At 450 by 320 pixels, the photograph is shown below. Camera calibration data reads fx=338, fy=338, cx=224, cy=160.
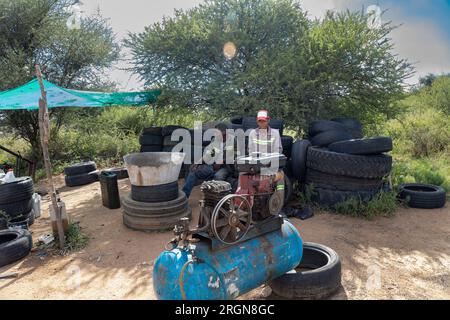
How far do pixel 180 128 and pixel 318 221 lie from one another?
4753 mm

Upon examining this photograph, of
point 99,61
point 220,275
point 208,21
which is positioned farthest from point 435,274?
point 99,61

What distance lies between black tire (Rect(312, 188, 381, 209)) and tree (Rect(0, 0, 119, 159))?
10779 mm

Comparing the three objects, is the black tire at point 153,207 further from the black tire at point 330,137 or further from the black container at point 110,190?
the black tire at point 330,137

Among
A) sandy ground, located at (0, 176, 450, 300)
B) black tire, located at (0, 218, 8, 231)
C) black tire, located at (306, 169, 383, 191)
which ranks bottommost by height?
sandy ground, located at (0, 176, 450, 300)

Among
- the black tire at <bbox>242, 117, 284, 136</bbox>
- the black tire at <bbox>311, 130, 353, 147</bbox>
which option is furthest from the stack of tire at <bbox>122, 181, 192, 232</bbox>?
the black tire at <bbox>311, 130, 353, 147</bbox>

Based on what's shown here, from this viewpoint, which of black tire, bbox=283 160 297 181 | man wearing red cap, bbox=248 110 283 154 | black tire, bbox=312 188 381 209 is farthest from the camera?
black tire, bbox=283 160 297 181

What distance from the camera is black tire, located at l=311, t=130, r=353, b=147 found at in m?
6.77

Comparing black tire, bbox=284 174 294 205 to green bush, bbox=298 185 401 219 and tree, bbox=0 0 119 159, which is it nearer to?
green bush, bbox=298 185 401 219

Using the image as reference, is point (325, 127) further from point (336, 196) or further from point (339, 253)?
point (339, 253)

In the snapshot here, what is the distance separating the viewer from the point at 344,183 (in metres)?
6.12

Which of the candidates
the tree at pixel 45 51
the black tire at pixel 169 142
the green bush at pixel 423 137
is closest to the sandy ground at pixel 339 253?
the black tire at pixel 169 142

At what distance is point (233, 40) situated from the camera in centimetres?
888

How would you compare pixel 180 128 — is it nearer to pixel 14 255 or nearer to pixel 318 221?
pixel 318 221

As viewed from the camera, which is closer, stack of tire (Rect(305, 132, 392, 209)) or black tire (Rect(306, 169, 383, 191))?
stack of tire (Rect(305, 132, 392, 209))
